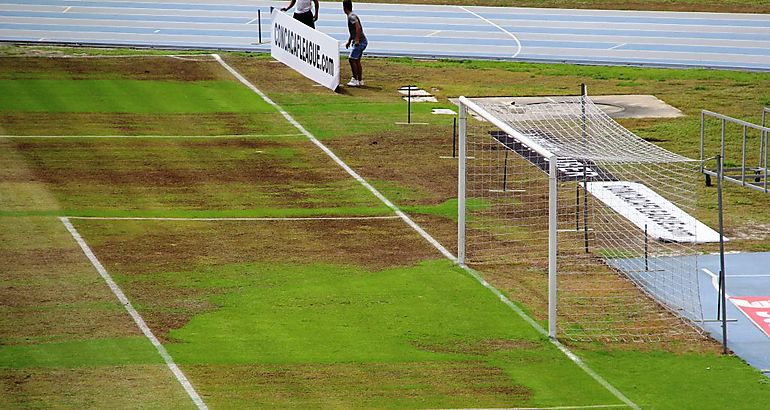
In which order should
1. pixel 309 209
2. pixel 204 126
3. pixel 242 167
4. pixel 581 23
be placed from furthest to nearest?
pixel 581 23, pixel 204 126, pixel 242 167, pixel 309 209

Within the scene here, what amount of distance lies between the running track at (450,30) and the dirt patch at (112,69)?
395cm

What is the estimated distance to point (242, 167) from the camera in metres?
27.2

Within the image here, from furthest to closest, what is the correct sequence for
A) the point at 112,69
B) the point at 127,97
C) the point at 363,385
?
the point at 112,69
the point at 127,97
the point at 363,385

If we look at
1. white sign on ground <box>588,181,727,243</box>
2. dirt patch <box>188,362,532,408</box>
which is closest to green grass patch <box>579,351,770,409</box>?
dirt patch <box>188,362,532,408</box>

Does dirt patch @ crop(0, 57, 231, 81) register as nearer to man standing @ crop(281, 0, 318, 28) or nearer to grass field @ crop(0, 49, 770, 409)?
grass field @ crop(0, 49, 770, 409)

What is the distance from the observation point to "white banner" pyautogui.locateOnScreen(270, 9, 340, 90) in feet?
113

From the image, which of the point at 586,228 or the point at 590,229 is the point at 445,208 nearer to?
the point at 590,229

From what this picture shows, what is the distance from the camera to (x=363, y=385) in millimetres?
15820

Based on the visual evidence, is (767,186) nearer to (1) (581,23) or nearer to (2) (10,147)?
(2) (10,147)

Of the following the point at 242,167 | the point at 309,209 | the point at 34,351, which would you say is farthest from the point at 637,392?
the point at 242,167

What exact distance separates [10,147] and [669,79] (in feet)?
57.2

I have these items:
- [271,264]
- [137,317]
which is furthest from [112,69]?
[137,317]

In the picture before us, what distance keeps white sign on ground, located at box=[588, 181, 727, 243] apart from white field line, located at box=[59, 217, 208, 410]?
7.93 m

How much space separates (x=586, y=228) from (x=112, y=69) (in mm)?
18677
